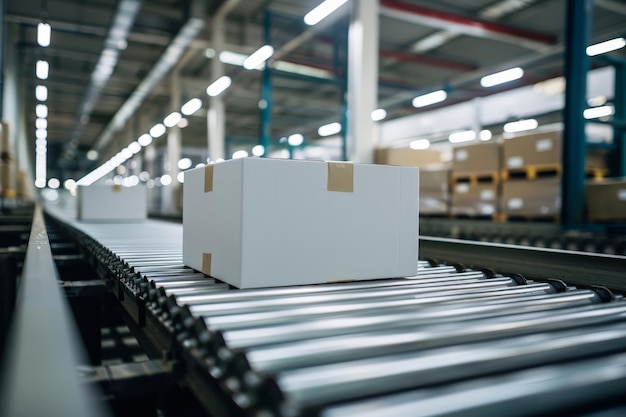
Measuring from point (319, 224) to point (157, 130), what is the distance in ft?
44.3

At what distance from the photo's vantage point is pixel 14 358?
66 centimetres

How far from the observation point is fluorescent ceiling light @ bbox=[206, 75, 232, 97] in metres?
8.51

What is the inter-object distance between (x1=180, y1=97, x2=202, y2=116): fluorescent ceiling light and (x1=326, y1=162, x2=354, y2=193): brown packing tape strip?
9.03m

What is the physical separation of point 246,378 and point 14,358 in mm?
322

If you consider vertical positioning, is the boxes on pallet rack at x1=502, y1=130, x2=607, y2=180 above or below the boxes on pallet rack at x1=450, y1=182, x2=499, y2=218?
above

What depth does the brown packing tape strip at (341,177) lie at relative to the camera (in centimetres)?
145

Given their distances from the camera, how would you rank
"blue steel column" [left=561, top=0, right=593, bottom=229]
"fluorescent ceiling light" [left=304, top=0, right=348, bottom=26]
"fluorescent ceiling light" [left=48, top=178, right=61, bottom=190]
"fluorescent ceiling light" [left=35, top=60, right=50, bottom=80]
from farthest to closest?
"fluorescent ceiling light" [left=48, top=178, right=61, bottom=190]
"fluorescent ceiling light" [left=35, top=60, right=50, bottom=80]
"fluorescent ceiling light" [left=304, top=0, right=348, bottom=26]
"blue steel column" [left=561, top=0, right=593, bottom=229]

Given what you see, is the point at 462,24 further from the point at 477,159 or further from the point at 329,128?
the point at 329,128

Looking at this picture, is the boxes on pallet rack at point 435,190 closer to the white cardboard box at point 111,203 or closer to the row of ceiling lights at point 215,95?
the row of ceiling lights at point 215,95

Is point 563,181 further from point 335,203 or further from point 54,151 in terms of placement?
point 54,151

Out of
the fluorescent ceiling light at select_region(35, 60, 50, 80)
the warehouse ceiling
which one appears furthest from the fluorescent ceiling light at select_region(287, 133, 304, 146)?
the fluorescent ceiling light at select_region(35, 60, 50, 80)

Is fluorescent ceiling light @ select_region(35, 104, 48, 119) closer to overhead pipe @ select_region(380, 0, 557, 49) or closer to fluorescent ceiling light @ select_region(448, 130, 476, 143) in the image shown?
overhead pipe @ select_region(380, 0, 557, 49)

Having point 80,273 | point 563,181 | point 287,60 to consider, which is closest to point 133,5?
point 287,60

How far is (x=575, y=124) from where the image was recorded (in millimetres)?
4426
